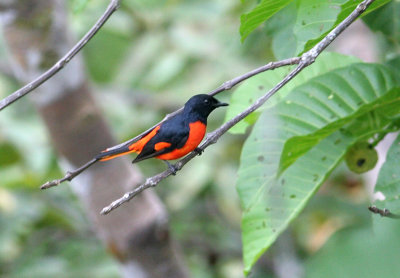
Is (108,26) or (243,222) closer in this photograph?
(243,222)

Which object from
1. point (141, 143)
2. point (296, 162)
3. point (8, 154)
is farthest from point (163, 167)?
point (296, 162)

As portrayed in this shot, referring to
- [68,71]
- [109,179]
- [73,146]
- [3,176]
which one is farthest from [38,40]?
[3,176]

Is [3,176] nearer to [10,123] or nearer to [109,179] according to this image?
[10,123]

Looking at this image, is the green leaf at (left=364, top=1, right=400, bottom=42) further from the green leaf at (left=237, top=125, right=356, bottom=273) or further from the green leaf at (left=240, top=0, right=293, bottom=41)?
the green leaf at (left=240, top=0, right=293, bottom=41)

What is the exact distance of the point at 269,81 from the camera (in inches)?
80.6

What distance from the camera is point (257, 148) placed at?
1.95 meters

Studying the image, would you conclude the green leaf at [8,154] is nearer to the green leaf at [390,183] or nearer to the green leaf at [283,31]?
the green leaf at [283,31]

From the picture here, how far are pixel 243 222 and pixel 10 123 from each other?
10.00 ft

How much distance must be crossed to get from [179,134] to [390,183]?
2.96 feet

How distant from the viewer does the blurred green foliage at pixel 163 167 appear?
14.2ft

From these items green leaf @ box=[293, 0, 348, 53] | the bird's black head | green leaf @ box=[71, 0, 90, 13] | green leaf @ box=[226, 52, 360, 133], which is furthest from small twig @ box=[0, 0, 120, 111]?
the bird's black head

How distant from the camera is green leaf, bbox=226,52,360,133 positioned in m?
2.04


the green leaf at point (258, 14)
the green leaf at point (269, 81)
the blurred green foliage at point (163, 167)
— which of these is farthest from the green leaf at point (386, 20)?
the blurred green foliage at point (163, 167)

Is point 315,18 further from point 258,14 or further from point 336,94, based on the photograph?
point 336,94
